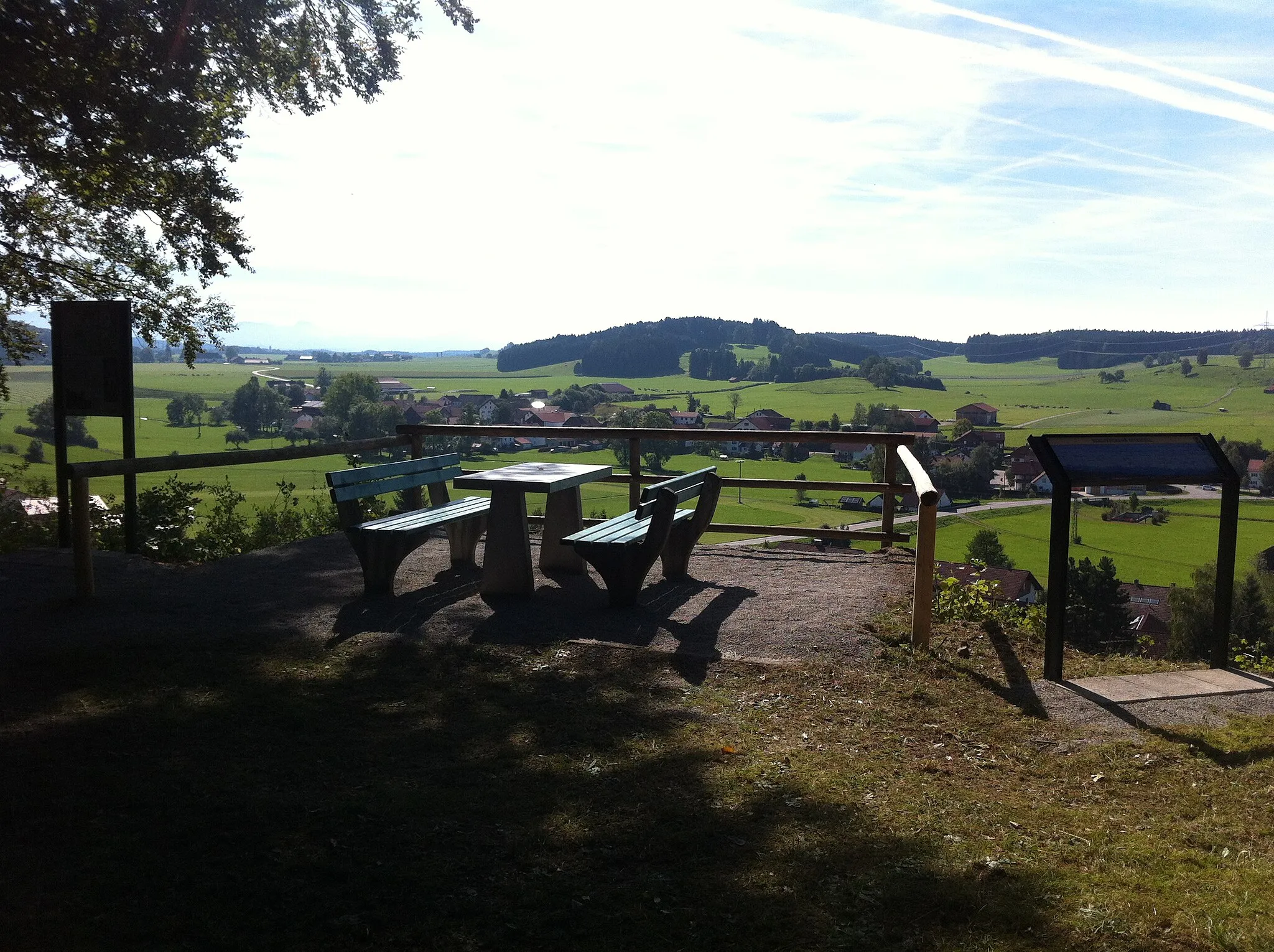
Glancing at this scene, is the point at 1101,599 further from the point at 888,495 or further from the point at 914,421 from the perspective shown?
the point at 888,495

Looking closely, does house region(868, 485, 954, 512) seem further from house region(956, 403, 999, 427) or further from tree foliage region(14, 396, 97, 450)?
house region(956, 403, 999, 427)

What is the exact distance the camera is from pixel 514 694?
180 inches

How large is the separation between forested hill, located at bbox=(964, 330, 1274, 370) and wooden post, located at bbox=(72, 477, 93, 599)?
68.0 m

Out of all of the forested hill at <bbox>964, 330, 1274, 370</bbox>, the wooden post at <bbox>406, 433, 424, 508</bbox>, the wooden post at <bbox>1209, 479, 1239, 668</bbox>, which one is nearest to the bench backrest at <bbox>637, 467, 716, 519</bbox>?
the wooden post at <bbox>406, 433, 424, 508</bbox>

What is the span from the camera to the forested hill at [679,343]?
63.7 metres

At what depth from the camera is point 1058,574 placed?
5.04 meters

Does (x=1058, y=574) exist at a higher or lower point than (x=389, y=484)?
lower

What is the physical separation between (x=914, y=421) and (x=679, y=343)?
4203 cm

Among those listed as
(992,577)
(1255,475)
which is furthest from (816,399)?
(992,577)

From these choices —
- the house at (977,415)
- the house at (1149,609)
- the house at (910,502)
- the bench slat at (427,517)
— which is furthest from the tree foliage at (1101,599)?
the house at (977,415)

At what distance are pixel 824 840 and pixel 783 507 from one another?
12.6 meters

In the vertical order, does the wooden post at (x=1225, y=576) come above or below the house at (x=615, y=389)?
below

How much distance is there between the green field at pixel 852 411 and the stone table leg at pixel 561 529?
8.89ft

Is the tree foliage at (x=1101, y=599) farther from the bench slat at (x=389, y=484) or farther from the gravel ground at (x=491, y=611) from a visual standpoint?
the bench slat at (x=389, y=484)
